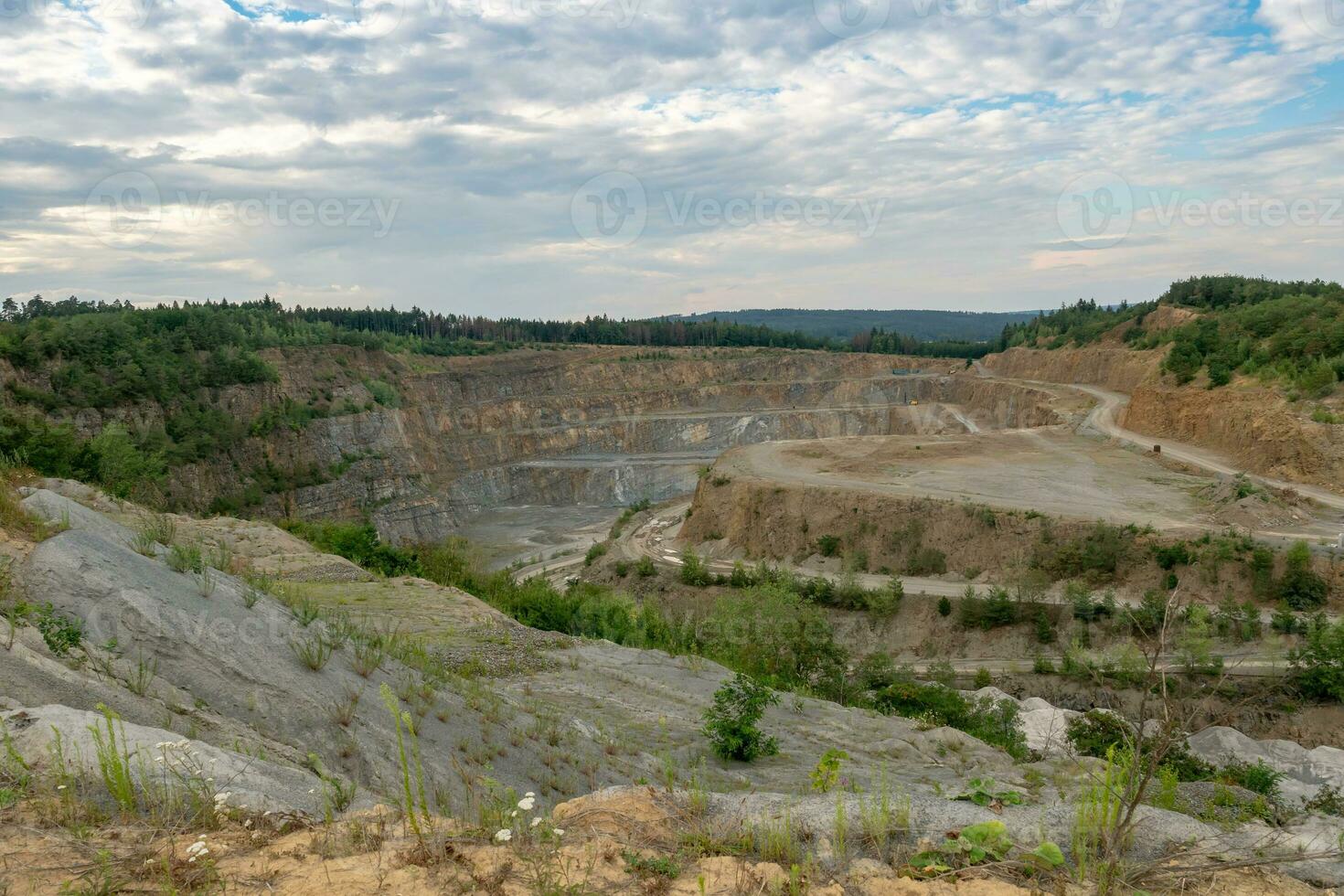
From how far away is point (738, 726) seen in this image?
31.8 feet

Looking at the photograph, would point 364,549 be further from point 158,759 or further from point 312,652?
point 158,759

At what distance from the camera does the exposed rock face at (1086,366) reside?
63750 millimetres

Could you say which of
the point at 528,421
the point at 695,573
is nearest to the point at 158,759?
the point at 695,573

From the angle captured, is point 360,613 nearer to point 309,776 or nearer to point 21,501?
point 21,501

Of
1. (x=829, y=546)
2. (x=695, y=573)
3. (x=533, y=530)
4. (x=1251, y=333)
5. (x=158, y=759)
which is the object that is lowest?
(x=533, y=530)

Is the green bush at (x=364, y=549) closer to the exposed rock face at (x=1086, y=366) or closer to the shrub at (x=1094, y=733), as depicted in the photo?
the shrub at (x=1094, y=733)

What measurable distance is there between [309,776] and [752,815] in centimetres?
322

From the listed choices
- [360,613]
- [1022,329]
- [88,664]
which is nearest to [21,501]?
[88,664]

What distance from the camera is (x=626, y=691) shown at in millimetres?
12406

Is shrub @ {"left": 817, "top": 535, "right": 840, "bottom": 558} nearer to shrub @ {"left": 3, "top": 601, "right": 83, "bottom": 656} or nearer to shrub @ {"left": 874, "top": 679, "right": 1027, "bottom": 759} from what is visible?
shrub @ {"left": 874, "top": 679, "right": 1027, "bottom": 759}

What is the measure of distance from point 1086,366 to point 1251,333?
2744 centimetres

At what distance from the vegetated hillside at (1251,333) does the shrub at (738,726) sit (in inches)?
1602

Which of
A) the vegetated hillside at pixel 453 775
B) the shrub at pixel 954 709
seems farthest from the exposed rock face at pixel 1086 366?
the vegetated hillside at pixel 453 775

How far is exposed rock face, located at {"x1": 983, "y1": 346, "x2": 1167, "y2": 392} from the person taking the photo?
209ft
